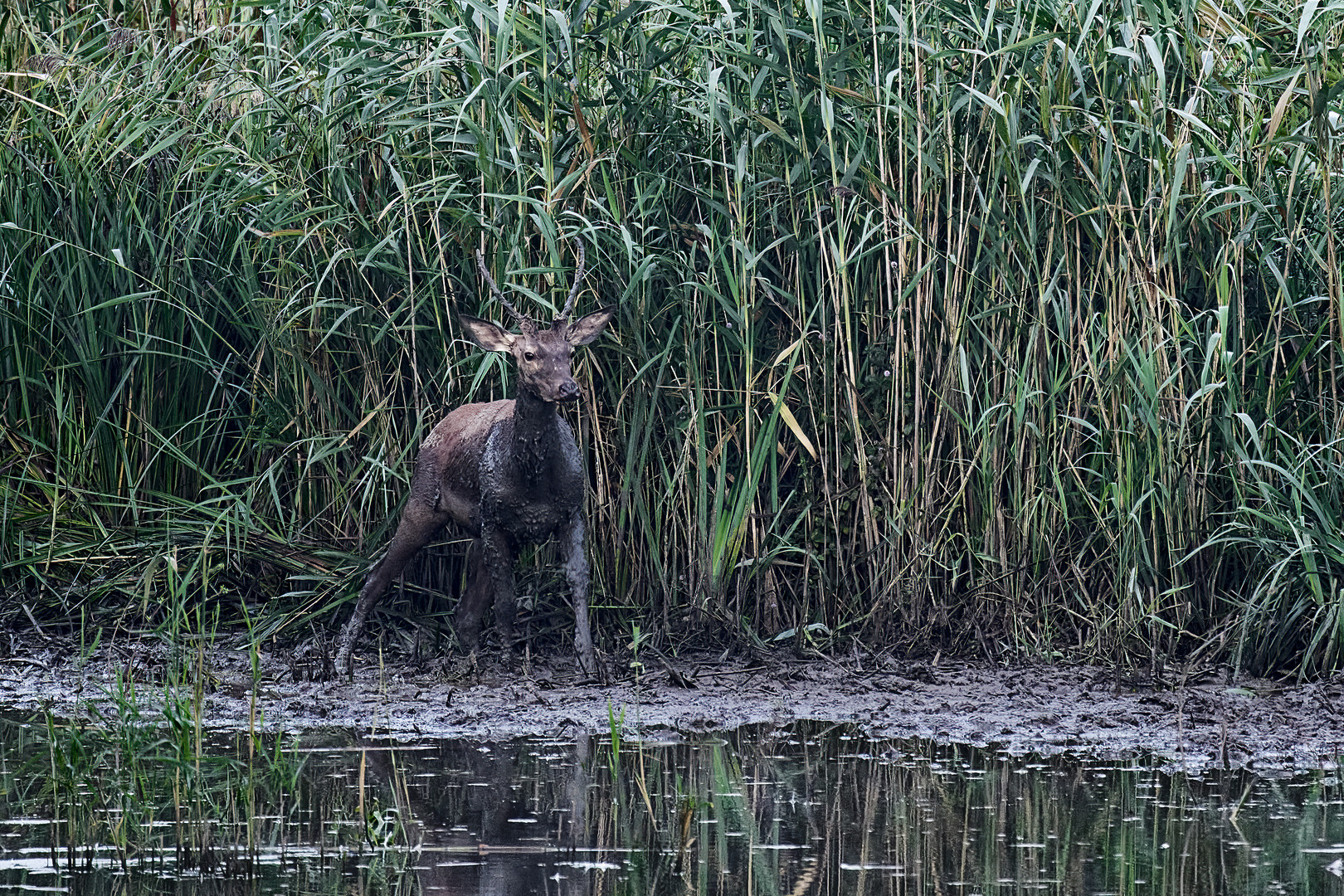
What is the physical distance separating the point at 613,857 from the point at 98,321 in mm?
4212

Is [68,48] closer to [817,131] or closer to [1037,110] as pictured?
[817,131]

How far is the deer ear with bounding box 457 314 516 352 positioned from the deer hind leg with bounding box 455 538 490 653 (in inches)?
29.7

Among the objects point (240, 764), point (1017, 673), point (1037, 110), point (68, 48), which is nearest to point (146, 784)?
point (240, 764)

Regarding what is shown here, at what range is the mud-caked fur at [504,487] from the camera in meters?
6.35

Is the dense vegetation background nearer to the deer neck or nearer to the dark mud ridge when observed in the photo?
the dark mud ridge

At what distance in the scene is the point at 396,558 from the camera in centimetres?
674

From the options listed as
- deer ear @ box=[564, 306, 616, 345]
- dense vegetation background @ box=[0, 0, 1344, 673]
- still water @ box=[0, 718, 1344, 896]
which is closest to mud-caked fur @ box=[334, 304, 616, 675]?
deer ear @ box=[564, 306, 616, 345]

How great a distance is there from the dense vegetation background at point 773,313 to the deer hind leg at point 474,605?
0.87 feet

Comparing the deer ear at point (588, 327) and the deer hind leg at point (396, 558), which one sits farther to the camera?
the deer hind leg at point (396, 558)

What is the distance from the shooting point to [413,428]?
7.07m

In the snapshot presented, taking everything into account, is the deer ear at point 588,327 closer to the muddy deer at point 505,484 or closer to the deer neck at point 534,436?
the muddy deer at point 505,484

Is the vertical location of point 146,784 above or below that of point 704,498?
below

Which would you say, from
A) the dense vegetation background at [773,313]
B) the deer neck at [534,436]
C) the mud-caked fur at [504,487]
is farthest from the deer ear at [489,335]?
the dense vegetation background at [773,313]

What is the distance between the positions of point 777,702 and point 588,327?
144 centimetres
